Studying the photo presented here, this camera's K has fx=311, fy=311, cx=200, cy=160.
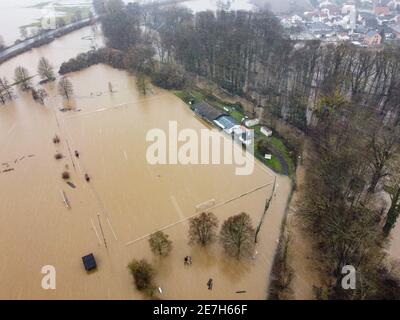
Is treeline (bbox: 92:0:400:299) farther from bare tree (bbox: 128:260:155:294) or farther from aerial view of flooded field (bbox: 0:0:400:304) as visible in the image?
bare tree (bbox: 128:260:155:294)

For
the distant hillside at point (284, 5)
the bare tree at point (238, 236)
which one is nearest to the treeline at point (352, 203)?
the bare tree at point (238, 236)

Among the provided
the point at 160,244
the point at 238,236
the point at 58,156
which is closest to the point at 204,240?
the point at 238,236

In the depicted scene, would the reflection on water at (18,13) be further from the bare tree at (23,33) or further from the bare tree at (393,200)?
the bare tree at (393,200)

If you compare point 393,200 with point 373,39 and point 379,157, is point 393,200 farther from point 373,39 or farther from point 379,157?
point 373,39

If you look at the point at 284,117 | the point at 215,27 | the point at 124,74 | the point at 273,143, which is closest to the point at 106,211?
the point at 273,143

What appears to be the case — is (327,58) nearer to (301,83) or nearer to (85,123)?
(301,83)

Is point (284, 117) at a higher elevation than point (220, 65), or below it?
below

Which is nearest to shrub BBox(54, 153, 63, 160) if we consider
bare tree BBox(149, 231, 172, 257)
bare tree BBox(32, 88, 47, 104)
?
bare tree BBox(32, 88, 47, 104)

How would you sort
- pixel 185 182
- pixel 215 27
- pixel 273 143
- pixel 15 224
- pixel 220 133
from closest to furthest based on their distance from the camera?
1. pixel 15 224
2. pixel 185 182
3. pixel 273 143
4. pixel 220 133
5. pixel 215 27
